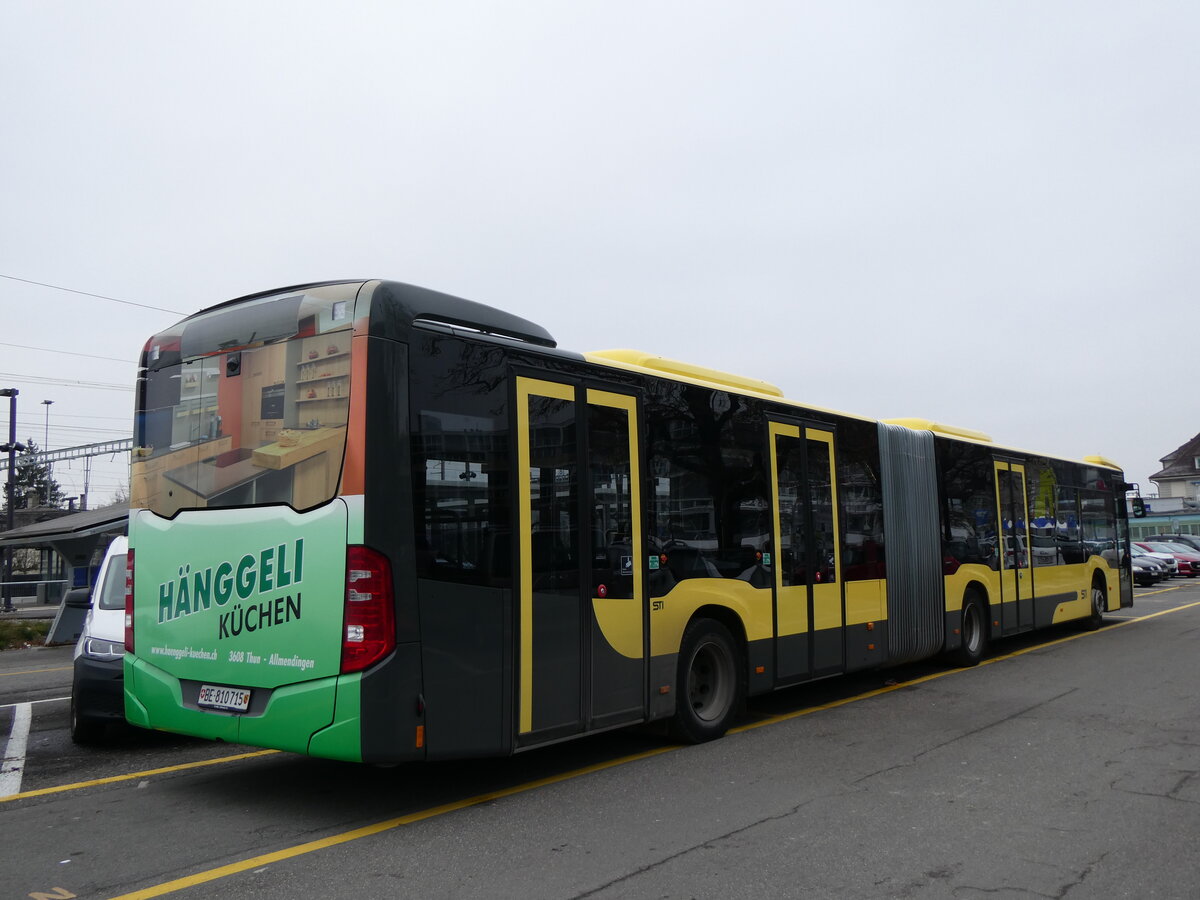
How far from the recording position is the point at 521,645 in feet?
20.9

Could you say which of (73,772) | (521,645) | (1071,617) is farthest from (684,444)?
(1071,617)

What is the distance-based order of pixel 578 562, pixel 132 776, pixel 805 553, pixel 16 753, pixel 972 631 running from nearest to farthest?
pixel 578 562 < pixel 132 776 < pixel 16 753 < pixel 805 553 < pixel 972 631

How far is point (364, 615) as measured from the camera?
553 centimetres

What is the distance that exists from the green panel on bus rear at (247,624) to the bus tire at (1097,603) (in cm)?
1576

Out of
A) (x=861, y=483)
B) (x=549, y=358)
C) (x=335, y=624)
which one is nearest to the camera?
(x=335, y=624)

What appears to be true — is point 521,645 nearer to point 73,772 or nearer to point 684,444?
point 684,444

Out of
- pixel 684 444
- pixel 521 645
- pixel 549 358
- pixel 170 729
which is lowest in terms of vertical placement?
pixel 170 729

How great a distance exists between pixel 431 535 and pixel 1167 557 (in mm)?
36133

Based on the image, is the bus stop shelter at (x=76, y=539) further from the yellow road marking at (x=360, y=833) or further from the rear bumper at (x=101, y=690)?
the yellow road marking at (x=360, y=833)

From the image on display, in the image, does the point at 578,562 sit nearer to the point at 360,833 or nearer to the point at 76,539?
the point at 360,833

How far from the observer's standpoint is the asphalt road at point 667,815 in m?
4.85

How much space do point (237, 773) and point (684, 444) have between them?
4.32 meters

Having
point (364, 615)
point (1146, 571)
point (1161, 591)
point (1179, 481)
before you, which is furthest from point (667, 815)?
point (1179, 481)

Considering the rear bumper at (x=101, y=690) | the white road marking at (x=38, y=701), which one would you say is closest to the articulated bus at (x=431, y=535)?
the rear bumper at (x=101, y=690)
